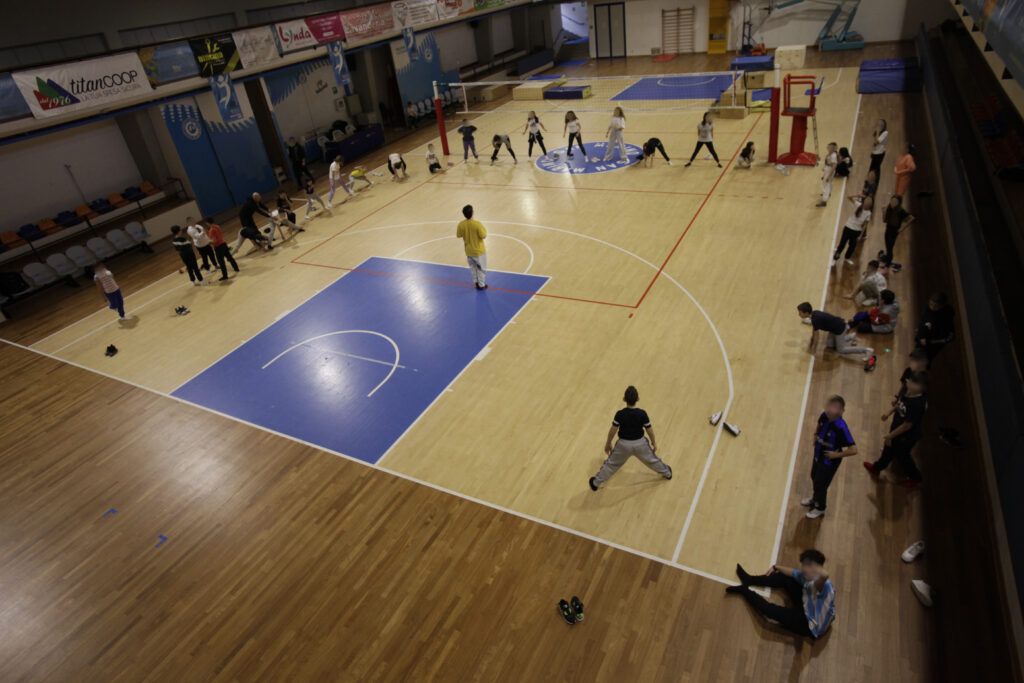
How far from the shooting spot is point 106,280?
487 inches

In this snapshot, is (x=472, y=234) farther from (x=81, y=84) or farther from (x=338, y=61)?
(x=338, y=61)

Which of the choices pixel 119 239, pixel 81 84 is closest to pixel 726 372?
pixel 81 84

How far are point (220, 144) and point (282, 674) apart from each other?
17.8 metres

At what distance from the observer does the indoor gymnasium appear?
5898 millimetres

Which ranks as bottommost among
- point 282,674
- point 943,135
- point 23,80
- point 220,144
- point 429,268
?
point 282,674

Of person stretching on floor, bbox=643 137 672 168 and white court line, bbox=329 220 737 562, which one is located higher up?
person stretching on floor, bbox=643 137 672 168

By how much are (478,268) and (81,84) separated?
1134 centimetres

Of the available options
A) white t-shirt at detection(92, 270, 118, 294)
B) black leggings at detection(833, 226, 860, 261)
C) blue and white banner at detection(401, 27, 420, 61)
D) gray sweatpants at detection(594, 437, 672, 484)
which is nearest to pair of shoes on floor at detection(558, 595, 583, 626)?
gray sweatpants at detection(594, 437, 672, 484)

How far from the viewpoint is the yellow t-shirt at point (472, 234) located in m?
11.2

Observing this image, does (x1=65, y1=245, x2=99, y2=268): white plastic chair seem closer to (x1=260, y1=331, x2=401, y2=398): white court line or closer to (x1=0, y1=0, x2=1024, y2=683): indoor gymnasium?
(x1=0, y1=0, x2=1024, y2=683): indoor gymnasium

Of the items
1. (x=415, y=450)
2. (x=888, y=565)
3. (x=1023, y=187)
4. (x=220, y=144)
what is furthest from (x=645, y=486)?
(x=220, y=144)

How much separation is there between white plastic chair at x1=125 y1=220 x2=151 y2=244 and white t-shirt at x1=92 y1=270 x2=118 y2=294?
16.8 ft

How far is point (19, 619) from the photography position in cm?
680

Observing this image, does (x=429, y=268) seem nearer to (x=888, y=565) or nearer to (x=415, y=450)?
(x=415, y=450)
